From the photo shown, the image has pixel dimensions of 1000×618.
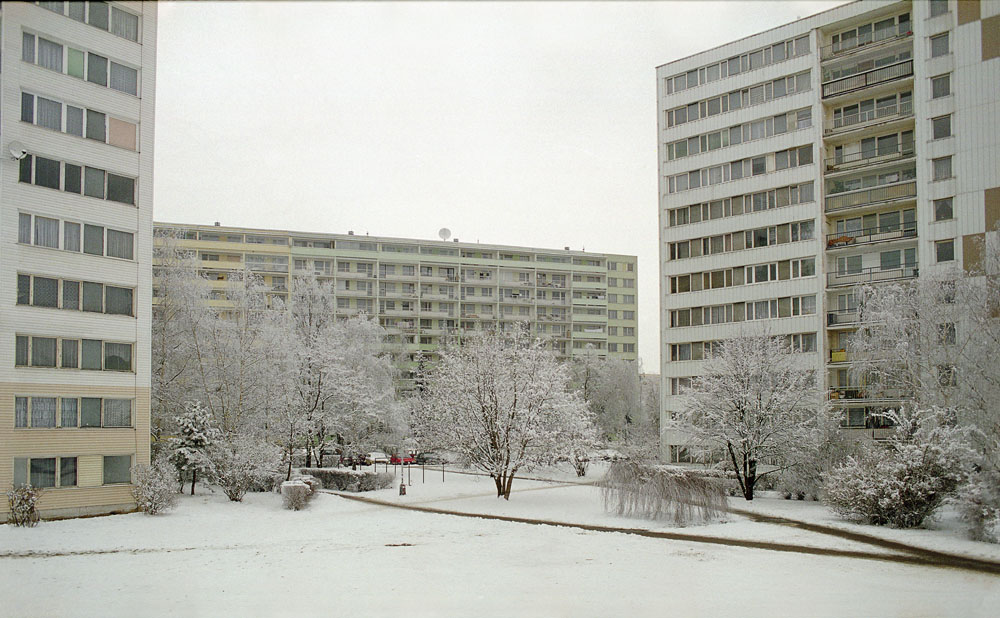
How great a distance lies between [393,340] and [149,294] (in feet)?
209

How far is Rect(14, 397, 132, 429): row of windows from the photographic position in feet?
83.4

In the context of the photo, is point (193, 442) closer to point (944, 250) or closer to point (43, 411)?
point (43, 411)

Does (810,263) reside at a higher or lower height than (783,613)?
higher

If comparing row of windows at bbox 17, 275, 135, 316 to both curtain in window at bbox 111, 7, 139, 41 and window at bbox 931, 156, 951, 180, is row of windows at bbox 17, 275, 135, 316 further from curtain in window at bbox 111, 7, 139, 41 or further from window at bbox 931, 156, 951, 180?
window at bbox 931, 156, 951, 180

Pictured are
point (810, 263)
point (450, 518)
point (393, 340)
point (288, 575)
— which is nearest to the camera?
point (288, 575)

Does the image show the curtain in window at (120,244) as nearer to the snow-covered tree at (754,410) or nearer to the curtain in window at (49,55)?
the curtain in window at (49,55)

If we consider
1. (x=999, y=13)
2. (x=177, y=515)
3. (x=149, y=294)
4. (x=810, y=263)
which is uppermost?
(x=999, y=13)

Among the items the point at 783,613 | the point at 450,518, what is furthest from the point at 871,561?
the point at 450,518

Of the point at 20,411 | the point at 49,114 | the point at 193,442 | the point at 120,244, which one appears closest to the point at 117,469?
the point at 20,411

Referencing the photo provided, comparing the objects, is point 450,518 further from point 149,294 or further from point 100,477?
point 149,294

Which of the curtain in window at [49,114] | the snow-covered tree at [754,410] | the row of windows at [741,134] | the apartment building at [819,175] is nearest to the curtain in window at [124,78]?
the curtain in window at [49,114]

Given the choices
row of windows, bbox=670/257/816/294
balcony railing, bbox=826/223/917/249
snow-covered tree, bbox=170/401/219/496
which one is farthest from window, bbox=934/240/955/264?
snow-covered tree, bbox=170/401/219/496

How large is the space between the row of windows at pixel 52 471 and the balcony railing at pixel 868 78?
41.4 m

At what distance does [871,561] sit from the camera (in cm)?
1797
